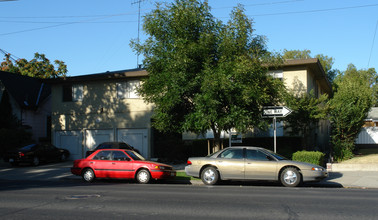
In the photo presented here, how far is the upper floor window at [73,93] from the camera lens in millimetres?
26475

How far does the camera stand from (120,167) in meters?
14.8

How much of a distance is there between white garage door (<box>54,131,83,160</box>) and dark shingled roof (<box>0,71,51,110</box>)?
4.73 m

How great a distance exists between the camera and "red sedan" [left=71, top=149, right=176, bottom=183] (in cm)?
1449

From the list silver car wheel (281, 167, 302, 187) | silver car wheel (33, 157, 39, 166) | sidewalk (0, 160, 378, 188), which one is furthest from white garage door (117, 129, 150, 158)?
silver car wheel (281, 167, 302, 187)

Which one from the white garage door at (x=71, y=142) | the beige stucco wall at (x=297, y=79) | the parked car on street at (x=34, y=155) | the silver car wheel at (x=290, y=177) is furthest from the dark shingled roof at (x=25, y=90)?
the silver car wheel at (x=290, y=177)

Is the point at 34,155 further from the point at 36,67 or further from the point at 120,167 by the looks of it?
the point at 36,67

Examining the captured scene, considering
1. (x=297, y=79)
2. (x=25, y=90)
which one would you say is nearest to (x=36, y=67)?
(x=25, y=90)

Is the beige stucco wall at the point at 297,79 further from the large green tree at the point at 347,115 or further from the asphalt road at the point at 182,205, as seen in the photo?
the asphalt road at the point at 182,205

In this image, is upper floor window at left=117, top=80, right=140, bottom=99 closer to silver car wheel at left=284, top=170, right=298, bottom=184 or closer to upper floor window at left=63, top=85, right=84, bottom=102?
upper floor window at left=63, top=85, right=84, bottom=102

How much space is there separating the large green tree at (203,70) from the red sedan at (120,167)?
6.90 feet

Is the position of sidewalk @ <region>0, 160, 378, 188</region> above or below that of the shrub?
below

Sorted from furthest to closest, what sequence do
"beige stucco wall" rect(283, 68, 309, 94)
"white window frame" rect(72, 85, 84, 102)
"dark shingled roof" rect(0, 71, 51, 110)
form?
1. "dark shingled roof" rect(0, 71, 51, 110)
2. "white window frame" rect(72, 85, 84, 102)
3. "beige stucco wall" rect(283, 68, 309, 94)

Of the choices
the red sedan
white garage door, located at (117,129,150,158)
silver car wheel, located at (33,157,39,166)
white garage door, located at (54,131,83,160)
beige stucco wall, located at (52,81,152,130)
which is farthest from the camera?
white garage door, located at (54,131,83,160)

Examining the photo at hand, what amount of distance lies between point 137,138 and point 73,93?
19.3 ft
